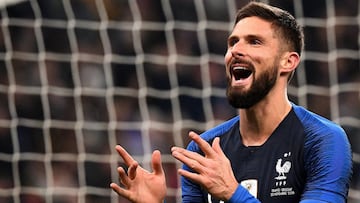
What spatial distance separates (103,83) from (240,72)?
2.31 metres

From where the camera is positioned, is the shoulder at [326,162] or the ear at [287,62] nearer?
the shoulder at [326,162]

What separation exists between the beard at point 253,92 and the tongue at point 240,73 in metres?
0.02

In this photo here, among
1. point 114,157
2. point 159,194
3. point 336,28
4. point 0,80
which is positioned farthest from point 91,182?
point 159,194

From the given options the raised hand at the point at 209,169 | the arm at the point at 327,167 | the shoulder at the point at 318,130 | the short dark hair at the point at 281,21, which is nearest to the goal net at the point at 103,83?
the short dark hair at the point at 281,21

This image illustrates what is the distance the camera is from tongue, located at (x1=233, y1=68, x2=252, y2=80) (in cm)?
256

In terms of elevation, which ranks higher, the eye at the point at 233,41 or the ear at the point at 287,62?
the eye at the point at 233,41

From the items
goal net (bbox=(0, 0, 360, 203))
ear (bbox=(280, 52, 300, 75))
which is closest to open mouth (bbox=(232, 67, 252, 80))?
ear (bbox=(280, 52, 300, 75))

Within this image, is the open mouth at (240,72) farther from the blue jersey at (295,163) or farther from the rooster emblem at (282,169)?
the rooster emblem at (282,169)

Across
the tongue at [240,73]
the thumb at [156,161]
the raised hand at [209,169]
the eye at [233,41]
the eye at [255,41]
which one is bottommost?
the raised hand at [209,169]

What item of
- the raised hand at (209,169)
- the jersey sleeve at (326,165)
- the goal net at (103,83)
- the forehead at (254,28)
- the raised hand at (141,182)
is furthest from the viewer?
the goal net at (103,83)

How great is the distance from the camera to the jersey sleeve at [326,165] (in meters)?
2.40

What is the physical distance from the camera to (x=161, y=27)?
15.1 feet

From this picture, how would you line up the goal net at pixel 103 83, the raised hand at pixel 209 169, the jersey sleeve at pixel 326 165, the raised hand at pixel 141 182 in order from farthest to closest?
the goal net at pixel 103 83 → the raised hand at pixel 141 182 → the jersey sleeve at pixel 326 165 → the raised hand at pixel 209 169

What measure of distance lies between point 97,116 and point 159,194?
225cm
